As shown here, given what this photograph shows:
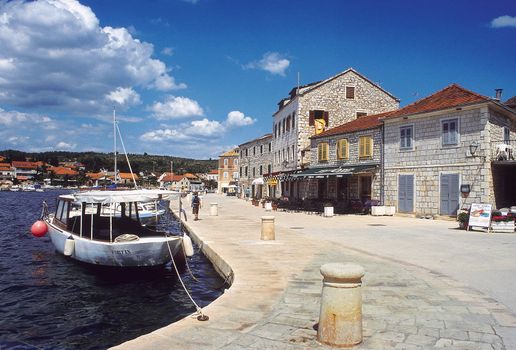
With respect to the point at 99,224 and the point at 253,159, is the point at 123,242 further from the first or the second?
the point at 253,159

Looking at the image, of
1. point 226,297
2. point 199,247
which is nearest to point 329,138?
point 199,247

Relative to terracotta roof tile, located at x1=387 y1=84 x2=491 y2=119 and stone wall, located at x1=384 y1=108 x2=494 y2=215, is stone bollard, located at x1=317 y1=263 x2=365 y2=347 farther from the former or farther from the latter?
terracotta roof tile, located at x1=387 y1=84 x2=491 y2=119

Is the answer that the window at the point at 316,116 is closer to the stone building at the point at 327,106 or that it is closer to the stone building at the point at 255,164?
the stone building at the point at 327,106

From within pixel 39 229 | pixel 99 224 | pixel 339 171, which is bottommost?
pixel 39 229

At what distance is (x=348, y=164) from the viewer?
2895 centimetres

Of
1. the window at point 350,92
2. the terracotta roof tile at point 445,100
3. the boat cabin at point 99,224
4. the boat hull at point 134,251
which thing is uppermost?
the window at point 350,92

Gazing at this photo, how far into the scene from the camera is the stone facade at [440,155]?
20.4 m

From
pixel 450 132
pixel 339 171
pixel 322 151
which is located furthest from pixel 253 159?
pixel 450 132

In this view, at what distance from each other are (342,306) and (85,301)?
7133mm

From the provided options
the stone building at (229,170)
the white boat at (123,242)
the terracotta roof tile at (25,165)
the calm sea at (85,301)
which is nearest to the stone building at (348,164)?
the calm sea at (85,301)

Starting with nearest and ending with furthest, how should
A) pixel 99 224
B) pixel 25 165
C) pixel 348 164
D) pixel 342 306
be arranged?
pixel 342 306, pixel 99 224, pixel 348 164, pixel 25 165

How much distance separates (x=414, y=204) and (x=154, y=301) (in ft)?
59.2

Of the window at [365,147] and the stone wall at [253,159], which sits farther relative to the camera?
the stone wall at [253,159]

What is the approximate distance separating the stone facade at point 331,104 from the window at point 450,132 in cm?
1293
